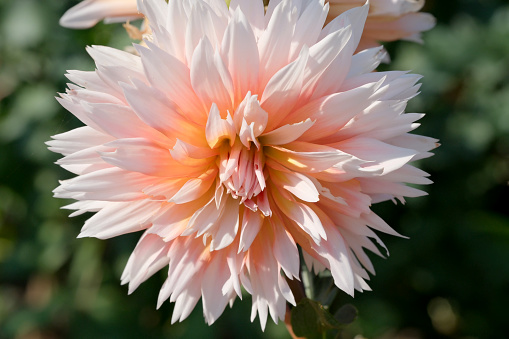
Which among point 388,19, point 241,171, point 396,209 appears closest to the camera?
point 241,171

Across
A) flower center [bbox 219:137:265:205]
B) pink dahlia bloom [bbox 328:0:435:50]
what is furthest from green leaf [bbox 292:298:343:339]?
pink dahlia bloom [bbox 328:0:435:50]

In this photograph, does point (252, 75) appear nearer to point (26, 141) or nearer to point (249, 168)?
point (249, 168)

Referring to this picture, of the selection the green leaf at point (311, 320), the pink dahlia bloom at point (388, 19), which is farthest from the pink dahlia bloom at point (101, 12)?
the green leaf at point (311, 320)

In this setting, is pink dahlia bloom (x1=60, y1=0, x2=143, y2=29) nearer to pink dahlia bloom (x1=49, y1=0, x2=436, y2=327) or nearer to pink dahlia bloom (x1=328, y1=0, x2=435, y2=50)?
pink dahlia bloom (x1=49, y1=0, x2=436, y2=327)

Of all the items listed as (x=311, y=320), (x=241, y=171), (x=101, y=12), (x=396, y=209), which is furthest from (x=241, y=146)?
(x=396, y=209)

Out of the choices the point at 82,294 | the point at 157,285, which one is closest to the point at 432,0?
the point at 157,285

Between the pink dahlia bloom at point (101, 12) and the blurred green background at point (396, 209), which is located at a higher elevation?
the pink dahlia bloom at point (101, 12)

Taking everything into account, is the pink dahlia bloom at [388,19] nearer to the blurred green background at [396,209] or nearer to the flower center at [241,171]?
the flower center at [241,171]

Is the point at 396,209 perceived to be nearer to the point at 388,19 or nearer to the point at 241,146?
the point at 388,19
